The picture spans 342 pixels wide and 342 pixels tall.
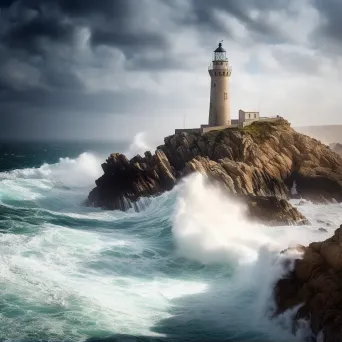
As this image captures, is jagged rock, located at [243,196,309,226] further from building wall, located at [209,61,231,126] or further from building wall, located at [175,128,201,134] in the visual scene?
building wall, located at [209,61,231,126]

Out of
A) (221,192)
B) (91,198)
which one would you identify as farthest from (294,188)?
(91,198)

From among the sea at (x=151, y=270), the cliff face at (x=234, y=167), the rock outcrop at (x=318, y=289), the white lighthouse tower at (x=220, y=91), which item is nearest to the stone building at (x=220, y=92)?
the white lighthouse tower at (x=220, y=91)

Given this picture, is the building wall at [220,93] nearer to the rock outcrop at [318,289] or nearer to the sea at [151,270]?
the sea at [151,270]

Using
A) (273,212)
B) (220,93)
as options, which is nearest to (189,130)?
(220,93)

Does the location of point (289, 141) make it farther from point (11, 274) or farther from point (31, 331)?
point (31, 331)

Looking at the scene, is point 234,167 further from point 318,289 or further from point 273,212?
point 318,289
